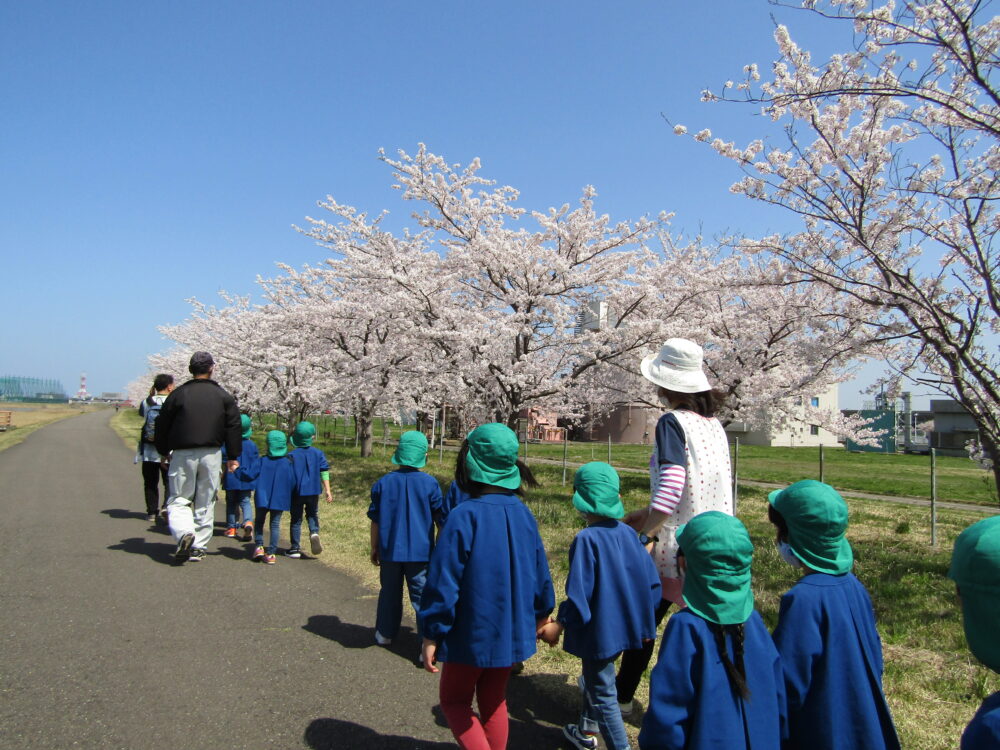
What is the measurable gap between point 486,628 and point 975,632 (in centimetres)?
161

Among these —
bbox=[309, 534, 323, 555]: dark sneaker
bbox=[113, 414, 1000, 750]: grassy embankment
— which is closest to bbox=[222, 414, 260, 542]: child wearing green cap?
bbox=[113, 414, 1000, 750]: grassy embankment

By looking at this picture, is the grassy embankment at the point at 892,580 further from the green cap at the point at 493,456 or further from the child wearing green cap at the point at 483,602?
the green cap at the point at 493,456

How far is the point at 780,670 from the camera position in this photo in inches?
79.9

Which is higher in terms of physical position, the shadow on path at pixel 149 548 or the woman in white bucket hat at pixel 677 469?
the woman in white bucket hat at pixel 677 469

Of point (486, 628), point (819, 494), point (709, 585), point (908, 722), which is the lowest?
point (908, 722)

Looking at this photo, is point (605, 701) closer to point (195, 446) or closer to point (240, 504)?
point (195, 446)

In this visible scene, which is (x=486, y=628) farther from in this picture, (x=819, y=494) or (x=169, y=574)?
(x=169, y=574)

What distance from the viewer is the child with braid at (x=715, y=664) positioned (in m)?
1.87

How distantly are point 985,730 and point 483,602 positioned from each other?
5.35 feet

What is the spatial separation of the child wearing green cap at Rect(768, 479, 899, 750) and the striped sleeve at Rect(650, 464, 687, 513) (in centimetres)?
72

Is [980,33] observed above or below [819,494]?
above

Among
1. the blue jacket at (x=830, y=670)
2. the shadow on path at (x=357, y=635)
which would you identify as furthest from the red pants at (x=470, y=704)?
the shadow on path at (x=357, y=635)

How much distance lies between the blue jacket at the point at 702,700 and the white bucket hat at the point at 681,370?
1.37 metres

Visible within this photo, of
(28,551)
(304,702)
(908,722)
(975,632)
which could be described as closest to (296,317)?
(28,551)
